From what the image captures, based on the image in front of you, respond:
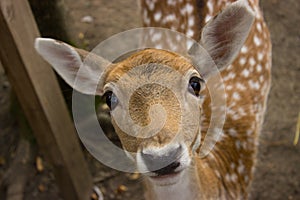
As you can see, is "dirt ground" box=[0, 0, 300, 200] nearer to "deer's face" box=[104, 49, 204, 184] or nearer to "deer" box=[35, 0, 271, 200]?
"deer" box=[35, 0, 271, 200]

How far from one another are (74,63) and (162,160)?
606mm

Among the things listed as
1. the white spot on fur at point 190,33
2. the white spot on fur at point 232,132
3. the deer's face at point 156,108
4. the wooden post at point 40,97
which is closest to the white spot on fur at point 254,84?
the white spot on fur at point 232,132

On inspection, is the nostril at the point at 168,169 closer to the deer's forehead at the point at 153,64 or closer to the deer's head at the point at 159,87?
the deer's head at the point at 159,87

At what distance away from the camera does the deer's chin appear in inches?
78.5

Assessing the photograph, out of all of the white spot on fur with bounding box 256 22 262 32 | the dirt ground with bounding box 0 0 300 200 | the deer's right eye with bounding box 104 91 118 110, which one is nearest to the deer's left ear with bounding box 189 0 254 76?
the deer's right eye with bounding box 104 91 118 110

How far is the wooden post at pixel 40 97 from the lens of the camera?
8.07ft

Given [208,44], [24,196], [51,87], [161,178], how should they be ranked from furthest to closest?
[24,196] → [51,87] → [208,44] → [161,178]

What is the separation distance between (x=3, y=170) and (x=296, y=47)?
1.96 metres

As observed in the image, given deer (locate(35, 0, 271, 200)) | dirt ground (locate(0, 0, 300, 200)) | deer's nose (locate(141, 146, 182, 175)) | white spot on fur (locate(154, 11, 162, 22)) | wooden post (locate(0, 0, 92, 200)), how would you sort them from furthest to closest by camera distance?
dirt ground (locate(0, 0, 300, 200)) → white spot on fur (locate(154, 11, 162, 22)) → wooden post (locate(0, 0, 92, 200)) → deer (locate(35, 0, 271, 200)) → deer's nose (locate(141, 146, 182, 175))

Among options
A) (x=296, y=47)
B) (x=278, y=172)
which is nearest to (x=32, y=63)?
(x=278, y=172)

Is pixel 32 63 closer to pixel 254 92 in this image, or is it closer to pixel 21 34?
pixel 21 34

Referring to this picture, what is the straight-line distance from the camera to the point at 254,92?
9.32 feet

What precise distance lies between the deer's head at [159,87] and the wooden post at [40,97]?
1.02ft

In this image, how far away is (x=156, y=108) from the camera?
1945mm
